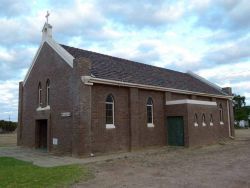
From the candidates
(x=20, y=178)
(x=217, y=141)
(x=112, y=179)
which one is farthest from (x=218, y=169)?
(x=217, y=141)

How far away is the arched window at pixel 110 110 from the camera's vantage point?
66.5 ft

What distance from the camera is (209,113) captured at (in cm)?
2711

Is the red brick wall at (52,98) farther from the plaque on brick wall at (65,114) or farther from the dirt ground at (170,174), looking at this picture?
the dirt ground at (170,174)

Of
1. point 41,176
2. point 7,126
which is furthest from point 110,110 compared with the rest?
point 7,126

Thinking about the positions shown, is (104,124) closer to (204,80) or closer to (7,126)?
(204,80)

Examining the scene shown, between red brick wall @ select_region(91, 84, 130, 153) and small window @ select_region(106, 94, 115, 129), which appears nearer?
red brick wall @ select_region(91, 84, 130, 153)

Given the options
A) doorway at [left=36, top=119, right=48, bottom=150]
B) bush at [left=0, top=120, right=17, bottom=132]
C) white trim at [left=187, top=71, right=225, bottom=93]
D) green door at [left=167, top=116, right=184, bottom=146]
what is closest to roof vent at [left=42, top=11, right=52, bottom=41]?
doorway at [left=36, top=119, right=48, bottom=150]

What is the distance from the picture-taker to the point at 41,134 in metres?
23.8

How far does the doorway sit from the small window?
20.0 ft

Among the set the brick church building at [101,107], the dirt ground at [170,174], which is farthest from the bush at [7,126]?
the dirt ground at [170,174]

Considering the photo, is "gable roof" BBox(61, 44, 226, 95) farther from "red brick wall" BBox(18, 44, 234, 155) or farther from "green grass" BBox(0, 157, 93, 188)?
"green grass" BBox(0, 157, 93, 188)

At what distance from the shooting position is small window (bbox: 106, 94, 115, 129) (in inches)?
798

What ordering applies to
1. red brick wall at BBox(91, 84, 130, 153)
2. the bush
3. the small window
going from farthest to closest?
the bush, the small window, red brick wall at BBox(91, 84, 130, 153)

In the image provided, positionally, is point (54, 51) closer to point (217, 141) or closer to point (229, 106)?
point (217, 141)
